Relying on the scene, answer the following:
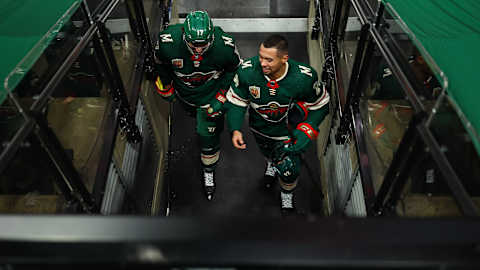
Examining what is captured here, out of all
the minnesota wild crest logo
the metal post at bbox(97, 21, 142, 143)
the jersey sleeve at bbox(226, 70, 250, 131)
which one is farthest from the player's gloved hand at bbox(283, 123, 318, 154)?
the metal post at bbox(97, 21, 142, 143)

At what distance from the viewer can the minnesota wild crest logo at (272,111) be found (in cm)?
276

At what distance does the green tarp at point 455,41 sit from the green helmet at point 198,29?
127 cm

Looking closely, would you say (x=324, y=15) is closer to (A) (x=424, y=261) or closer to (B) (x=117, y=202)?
(B) (x=117, y=202)

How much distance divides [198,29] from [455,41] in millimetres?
1661

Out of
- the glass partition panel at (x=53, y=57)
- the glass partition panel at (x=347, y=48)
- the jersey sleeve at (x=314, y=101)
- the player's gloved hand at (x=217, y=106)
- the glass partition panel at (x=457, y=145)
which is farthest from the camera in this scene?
the player's gloved hand at (x=217, y=106)

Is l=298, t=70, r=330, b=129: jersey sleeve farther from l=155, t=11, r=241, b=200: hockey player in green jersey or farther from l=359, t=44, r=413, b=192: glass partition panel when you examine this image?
l=155, t=11, r=241, b=200: hockey player in green jersey

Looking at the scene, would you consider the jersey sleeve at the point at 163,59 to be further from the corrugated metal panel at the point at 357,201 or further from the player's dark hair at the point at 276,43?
the corrugated metal panel at the point at 357,201

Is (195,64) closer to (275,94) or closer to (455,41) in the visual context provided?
(275,94)

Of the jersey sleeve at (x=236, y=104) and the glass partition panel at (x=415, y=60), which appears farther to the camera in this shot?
the jersey sleeve at (x=236, y=104)

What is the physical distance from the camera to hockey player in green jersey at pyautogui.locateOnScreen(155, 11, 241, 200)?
9.21 ft

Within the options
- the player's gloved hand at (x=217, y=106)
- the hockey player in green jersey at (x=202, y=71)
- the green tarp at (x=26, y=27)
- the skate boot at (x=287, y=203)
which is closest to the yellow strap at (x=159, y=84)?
the hockey player in green jersey at (x=202, y=71)

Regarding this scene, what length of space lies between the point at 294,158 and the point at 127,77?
151 cm

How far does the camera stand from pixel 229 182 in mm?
3719

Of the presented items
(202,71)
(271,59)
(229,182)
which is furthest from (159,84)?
(271,59)
